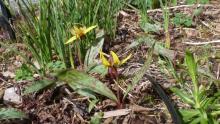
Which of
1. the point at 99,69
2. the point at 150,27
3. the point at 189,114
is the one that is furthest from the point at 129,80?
the point at 150,27

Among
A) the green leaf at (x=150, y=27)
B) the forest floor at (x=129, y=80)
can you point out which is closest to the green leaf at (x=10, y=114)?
the forest floor at (x=129, y=80)

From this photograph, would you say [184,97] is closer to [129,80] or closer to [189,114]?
[189,114]

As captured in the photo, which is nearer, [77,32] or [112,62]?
[112,62]

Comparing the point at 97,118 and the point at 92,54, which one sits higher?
the point at 92,54

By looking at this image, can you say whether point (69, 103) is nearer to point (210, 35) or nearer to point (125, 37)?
point (125, 37)

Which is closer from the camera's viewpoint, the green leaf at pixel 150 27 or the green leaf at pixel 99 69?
the green leaf at pixel 99 69

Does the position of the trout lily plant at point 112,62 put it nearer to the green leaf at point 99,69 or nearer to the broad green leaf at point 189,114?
the green leaf at point 99,69
